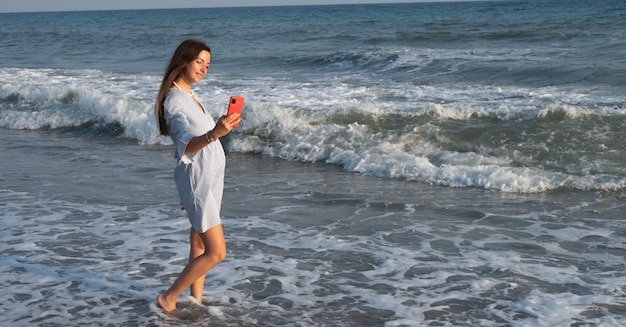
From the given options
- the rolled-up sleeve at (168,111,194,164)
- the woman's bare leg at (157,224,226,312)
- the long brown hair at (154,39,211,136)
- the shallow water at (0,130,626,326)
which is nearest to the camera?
the rolled-up sleeve at (168,111,194,164)

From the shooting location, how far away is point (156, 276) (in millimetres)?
5938

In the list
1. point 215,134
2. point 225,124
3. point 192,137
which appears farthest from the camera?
point 192,137

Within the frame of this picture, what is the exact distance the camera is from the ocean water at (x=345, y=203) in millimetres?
5406

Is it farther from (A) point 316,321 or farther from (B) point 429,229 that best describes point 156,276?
(B) point 429,229

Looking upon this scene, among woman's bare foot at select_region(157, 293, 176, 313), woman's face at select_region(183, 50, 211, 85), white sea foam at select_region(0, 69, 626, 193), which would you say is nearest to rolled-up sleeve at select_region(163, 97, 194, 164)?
woman's face at select_region(183, 50, 211, 85)

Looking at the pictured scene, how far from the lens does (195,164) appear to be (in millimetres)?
4531

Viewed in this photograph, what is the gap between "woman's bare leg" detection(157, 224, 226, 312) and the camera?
468cm

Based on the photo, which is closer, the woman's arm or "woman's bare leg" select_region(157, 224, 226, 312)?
the woman's arm

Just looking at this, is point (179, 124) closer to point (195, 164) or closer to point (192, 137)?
point (192, 137)

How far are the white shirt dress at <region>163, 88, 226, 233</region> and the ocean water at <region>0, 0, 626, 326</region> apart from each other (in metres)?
0.81

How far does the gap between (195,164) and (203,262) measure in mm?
607

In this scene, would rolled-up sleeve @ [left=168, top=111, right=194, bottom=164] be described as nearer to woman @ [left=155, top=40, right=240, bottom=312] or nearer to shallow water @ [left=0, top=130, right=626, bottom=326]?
woman @ [left=155, top=40, right=240, bottom=312]

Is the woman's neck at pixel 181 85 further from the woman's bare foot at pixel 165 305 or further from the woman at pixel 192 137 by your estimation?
the woman's bare foot at pixel 165 305

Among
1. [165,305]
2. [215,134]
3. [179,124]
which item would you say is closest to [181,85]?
[179,124]
